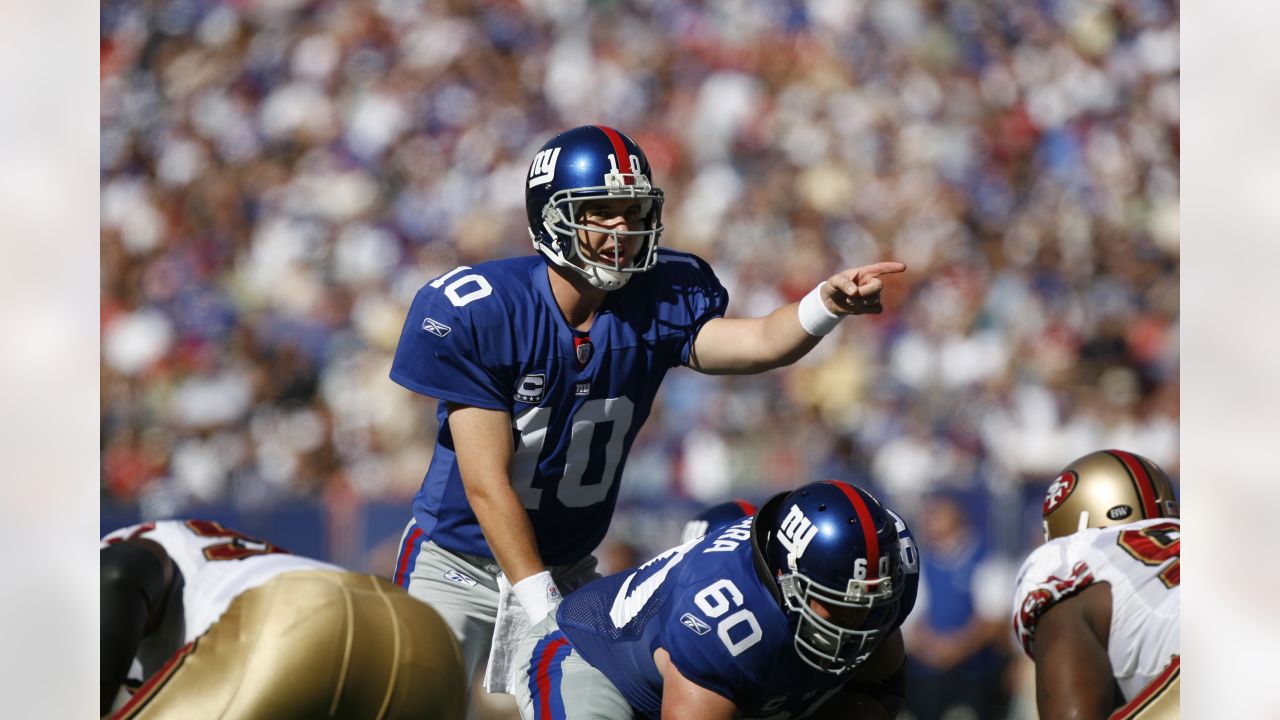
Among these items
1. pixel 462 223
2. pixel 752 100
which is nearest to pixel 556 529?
pixel 462 223

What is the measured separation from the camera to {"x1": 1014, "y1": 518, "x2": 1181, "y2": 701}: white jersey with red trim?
2.09 m

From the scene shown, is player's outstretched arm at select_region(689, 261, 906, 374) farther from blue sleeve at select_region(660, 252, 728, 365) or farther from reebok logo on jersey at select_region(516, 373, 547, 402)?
reebok logo on jersey at select_region(516, 373, 547, 402)

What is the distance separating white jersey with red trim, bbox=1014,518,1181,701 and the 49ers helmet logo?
0.16 meters

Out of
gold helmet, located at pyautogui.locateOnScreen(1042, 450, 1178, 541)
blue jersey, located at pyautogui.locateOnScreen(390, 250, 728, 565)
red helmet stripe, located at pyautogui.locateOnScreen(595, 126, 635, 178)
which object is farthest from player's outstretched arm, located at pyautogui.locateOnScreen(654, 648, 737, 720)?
gold helmet, located at pyautogui.locateOnScreen(1042, 450, 1178, 541)

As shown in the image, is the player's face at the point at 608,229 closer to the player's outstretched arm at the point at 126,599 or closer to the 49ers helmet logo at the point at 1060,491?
the player's outstretched arm at the point at 126,599

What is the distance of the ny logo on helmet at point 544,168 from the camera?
6.46 ft

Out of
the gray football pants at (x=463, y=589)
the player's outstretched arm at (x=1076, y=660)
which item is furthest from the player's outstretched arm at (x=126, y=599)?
the player's outstretched arm at (x=1076, y=660)

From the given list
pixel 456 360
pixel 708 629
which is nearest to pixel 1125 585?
pixel 708 629

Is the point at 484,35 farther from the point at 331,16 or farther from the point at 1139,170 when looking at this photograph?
the point at 1139,170

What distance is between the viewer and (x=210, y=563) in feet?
6.06

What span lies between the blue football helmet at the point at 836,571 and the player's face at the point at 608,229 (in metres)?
0.53

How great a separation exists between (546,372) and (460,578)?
0.36 m

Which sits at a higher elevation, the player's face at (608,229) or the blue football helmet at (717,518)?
the player's face at (608,229)

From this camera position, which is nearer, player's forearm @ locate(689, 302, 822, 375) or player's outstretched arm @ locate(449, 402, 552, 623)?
player's outstretched arm @ locate(449, 402, 552, 623)
